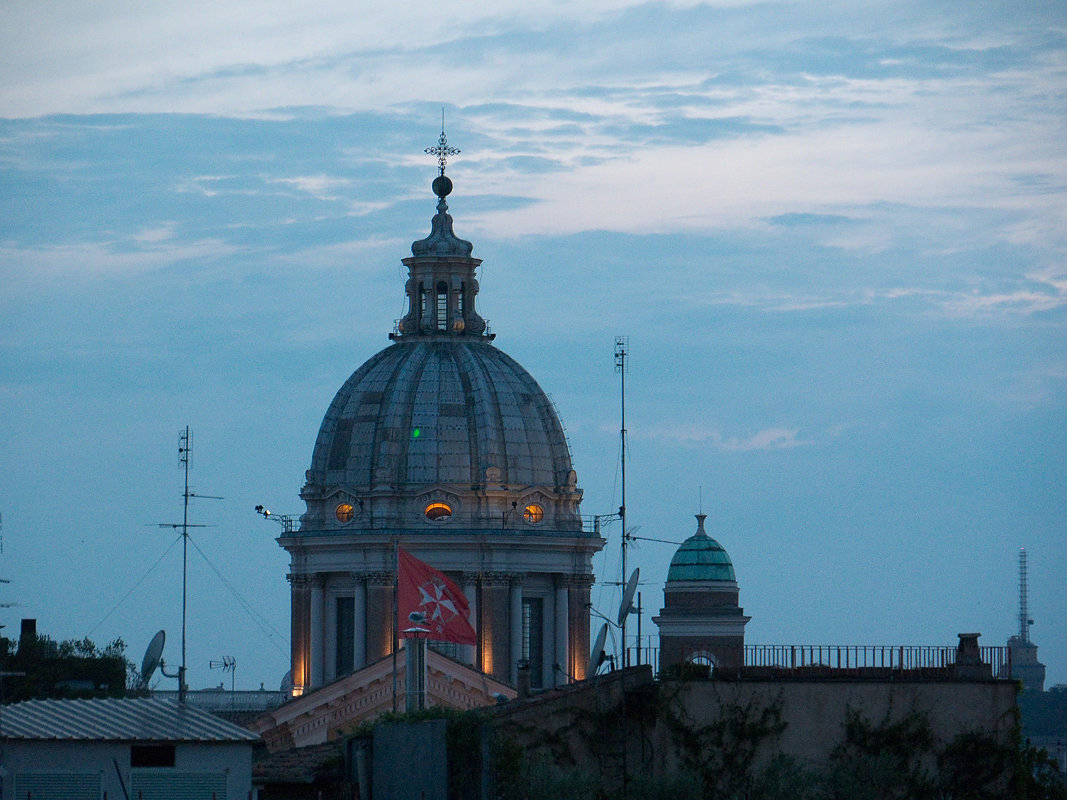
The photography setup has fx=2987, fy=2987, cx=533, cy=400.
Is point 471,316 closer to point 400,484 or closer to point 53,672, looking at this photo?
point 400,484

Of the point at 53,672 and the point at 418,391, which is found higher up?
the point at 418,391

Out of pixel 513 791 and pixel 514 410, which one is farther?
pixel 514 410

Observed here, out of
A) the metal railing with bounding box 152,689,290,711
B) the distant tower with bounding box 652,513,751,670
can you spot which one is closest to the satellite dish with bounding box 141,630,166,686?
the metal railing with bounding box 152,689,290,711

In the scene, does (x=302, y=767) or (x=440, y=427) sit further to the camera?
(x=440, y=427)

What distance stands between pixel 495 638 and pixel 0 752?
184 feet

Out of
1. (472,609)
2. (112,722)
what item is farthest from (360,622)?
(112,722)

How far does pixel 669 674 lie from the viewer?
75125mm

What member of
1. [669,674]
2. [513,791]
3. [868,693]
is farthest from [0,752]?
[868,693]

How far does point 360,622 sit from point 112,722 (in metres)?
53.0

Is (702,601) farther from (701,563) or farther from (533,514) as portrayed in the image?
(533,514)

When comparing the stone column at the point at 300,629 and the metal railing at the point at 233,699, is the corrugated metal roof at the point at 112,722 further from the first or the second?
the stone column at the point at 300,629

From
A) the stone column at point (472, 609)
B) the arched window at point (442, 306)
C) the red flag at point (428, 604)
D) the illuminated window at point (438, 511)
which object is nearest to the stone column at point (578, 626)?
the stone column at point (472, 609)

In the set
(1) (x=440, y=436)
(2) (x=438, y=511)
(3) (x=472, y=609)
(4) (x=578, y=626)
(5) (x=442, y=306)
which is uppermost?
(5) (x=442, y=306)

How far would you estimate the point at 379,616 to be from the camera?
124188 millimetres
